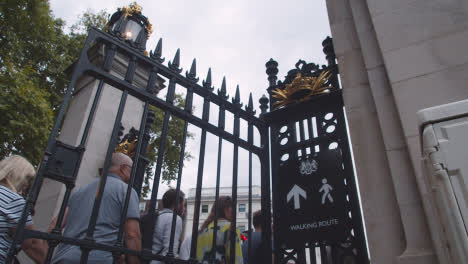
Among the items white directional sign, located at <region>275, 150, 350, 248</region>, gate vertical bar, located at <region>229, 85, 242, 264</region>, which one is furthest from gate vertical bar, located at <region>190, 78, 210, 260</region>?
white directional sign, located at <region>275, 150, 350, 248</region>

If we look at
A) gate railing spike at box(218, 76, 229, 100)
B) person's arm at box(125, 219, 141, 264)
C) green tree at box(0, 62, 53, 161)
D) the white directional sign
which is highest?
green tree at box(0, 62, 53, 161)

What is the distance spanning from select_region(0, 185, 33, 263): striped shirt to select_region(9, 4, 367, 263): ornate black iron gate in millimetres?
875

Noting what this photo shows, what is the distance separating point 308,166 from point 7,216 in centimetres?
281

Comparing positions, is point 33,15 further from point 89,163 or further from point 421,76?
point 421,76

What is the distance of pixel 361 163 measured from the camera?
8.48 ft

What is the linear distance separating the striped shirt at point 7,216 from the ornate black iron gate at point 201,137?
0.87 m

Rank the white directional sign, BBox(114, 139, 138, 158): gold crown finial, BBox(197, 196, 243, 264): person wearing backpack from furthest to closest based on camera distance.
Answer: BBox(114, 139, 138, 158): gold crown finial
BBox(197, 196, 243, 264): person wearing backpack
the white directional sign

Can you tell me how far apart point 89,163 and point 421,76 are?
166 inches

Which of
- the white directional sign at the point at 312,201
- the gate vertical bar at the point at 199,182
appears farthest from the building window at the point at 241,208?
the gate vertical bar at the point at 199,182

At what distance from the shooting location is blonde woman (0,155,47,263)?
245cm

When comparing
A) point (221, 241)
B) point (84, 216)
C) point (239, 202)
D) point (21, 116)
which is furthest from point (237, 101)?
point (239, 202)

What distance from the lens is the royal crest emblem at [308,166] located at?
328 centimetres

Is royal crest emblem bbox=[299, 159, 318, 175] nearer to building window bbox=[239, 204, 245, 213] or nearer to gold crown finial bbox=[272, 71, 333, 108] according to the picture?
gold crown finial bbox=[272, 71, 333, 108]

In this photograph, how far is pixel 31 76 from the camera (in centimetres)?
1109
